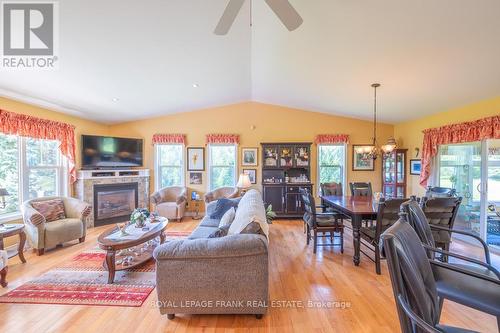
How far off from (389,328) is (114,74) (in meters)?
4.39

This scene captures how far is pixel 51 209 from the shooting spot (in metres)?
3.71

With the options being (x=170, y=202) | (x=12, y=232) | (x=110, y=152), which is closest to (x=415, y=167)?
(x=170, y=202)

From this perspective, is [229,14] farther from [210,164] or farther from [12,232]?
[210,164]

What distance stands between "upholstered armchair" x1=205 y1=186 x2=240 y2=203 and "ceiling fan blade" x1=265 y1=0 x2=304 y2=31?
3.94 m

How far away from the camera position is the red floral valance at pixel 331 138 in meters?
5.66

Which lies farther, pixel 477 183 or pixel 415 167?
pixel 415 167

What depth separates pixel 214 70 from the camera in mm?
3646

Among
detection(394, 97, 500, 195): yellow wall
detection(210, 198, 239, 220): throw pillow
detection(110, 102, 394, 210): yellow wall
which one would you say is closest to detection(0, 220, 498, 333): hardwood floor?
detection(210, 198, 239, 220): throw pillow

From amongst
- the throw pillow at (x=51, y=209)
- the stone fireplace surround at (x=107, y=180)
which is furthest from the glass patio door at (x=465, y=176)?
the throw pillow at (x=51, y=209)

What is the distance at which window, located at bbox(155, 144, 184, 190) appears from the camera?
19.2 feet

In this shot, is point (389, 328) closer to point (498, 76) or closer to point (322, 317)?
point (322, 317)

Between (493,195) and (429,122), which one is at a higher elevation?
(429,122)

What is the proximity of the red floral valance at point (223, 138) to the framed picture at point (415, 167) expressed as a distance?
160 inches

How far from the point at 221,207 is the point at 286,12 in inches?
117
